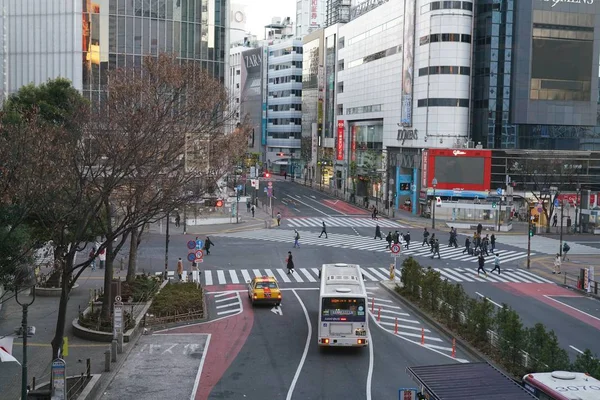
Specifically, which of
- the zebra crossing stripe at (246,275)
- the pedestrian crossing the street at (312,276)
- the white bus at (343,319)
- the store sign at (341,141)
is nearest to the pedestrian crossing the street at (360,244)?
the pedestrian crossing the street at (312,276)

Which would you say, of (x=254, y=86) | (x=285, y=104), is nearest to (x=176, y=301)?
(x=285, y=104)

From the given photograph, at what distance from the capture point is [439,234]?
2662 inches

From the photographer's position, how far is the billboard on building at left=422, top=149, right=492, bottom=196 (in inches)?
3206

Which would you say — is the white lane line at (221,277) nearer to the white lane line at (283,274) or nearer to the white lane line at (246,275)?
the white lane line at (246,275)

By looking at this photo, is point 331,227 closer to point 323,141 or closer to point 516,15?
point 516,15

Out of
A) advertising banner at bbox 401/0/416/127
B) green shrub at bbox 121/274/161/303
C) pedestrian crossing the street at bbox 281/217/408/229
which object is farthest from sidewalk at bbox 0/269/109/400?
advertising banner at bbox 401/0/416/127

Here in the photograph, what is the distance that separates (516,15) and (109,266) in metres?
64.6

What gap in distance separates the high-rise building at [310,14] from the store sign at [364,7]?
216 ft

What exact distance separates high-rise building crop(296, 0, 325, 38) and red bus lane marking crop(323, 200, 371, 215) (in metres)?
94.1

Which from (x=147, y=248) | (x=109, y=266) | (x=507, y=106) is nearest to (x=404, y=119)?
(x=507, y=106)

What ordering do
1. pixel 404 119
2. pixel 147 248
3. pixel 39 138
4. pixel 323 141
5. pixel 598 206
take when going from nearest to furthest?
pixel 39 138 < pixel 147 248 < pixel 598 206 < pixel 404 119 < pixel 323 141

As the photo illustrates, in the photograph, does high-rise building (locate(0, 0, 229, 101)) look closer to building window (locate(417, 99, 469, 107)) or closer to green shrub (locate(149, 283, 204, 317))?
building window (locate(417, 99, 469, 107))

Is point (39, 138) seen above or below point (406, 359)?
above

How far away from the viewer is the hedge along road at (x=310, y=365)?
73.7ft
